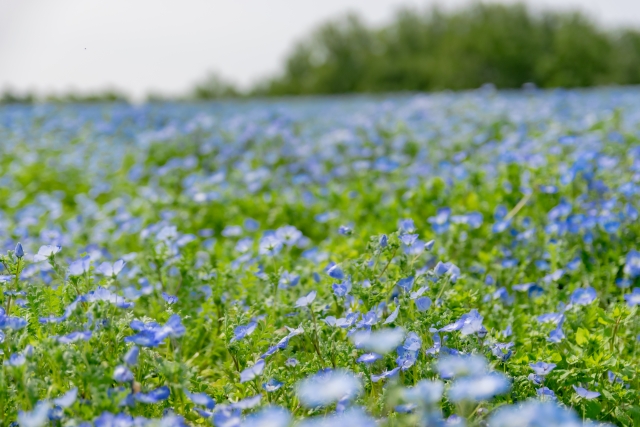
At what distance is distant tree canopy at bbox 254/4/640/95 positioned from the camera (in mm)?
25828

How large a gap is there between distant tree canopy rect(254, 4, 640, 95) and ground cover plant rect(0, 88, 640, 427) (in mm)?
20168

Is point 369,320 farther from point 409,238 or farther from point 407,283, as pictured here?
point 409,238

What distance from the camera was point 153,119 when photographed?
30.6ft

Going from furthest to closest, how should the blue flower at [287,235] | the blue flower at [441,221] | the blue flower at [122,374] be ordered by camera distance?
1. the blue flower at [441,221]
2. the blue flower at [287,235]
3. the blue flower at [122,374]

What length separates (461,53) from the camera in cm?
2775

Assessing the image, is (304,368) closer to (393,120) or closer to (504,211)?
(504,211)

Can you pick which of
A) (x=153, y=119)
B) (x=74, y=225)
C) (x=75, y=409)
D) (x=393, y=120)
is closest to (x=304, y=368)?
(x=75, y=409)

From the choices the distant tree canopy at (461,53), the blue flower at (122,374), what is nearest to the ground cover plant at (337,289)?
the blue flower at (122,374)

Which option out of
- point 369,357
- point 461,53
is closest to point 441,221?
point 369,357

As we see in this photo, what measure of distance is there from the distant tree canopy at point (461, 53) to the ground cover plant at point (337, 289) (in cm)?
2017

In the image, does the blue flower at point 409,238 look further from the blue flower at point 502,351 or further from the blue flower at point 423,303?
the blue flower at point 502,351

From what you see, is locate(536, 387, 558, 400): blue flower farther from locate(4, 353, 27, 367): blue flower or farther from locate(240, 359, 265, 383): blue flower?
locate(4, 353, 27, 367): blue flower

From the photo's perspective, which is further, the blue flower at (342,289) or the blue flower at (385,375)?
the blue flower at (342,289)

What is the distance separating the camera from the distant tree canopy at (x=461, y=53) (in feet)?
84.7
